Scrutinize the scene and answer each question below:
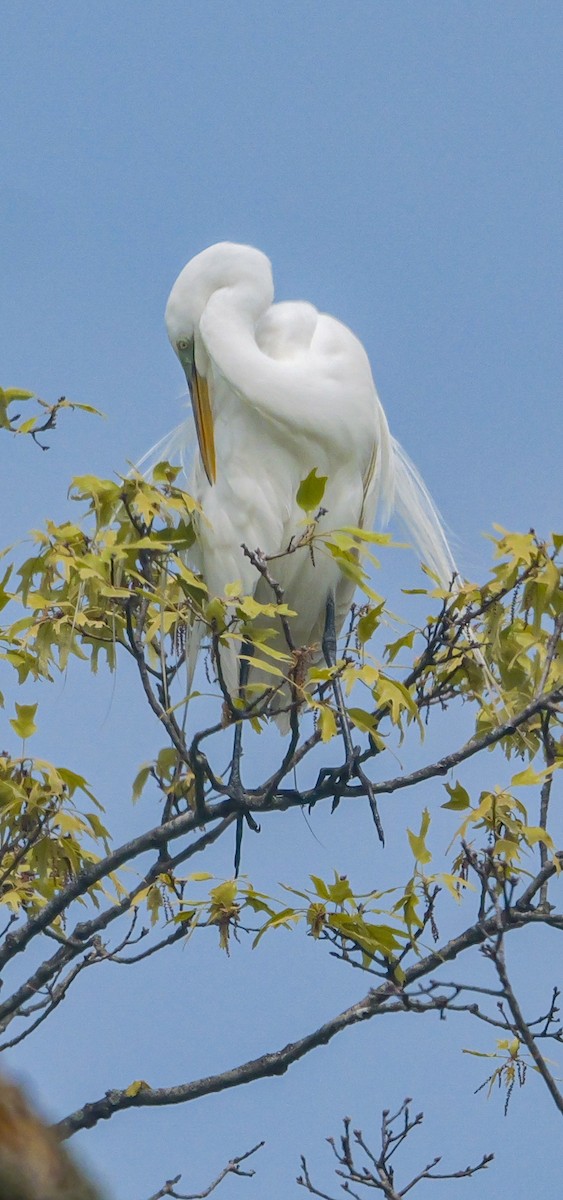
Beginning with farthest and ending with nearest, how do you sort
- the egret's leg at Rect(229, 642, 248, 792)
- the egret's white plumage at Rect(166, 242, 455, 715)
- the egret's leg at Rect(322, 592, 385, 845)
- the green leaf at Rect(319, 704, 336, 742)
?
1. the egret's white plumage at Rect(166, 242, 455, 715)
2. the egret's leg at Rect(229, 642, 248, 792)
3. the egret's leg at Rect(322, 592, 385, 845)
4. the green leaf at Rect(319, 704, 336, 742)

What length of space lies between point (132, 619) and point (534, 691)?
105 cm

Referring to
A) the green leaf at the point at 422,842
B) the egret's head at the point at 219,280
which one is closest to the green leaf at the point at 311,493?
the green leaf at the point at 422,842

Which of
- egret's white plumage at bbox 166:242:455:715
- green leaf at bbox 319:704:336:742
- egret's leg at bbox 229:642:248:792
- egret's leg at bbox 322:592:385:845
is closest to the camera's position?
green leaf at bbox 319:704:336:742

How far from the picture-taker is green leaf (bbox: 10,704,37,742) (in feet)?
10.1

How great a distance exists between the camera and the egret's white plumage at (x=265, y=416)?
428 centimetres

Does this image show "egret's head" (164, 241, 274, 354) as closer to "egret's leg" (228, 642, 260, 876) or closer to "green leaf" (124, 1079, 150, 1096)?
"egret's leg" (228, 642, 260, 876)

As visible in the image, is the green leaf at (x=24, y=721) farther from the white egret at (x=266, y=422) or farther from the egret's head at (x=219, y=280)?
the egret's head at (x=219, y=280)

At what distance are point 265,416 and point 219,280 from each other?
0.47m

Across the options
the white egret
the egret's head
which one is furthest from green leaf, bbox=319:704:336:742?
the egret's head

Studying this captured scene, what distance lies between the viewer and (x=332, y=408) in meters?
4.32

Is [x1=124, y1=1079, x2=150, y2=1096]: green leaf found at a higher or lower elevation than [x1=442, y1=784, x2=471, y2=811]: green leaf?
lower

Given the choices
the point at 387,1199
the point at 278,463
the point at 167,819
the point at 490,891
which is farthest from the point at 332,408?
the point at 387,1199

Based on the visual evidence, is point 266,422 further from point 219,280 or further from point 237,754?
point 237,754

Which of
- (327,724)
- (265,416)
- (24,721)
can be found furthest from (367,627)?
(265,416)
